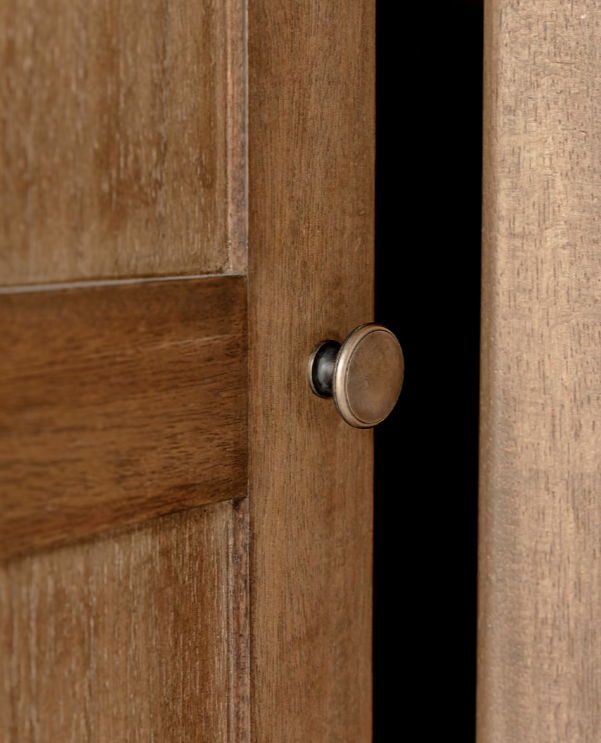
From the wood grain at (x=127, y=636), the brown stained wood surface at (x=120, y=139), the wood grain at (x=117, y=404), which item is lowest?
the wood grain at (x=127, y=636)

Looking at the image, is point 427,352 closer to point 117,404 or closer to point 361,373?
point 361,373

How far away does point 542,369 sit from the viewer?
0.52 m

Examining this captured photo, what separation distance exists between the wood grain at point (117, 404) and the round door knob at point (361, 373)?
54 mm

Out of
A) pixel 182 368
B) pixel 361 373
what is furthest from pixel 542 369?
pixel 182 368

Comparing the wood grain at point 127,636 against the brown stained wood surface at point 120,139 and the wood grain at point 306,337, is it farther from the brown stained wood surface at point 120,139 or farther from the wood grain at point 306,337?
the brown stained wood surface at point 120,139

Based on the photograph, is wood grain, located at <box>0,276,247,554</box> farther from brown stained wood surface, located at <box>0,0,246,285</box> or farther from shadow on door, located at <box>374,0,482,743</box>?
shadow on door, located at <box>374,0,482,743</box>

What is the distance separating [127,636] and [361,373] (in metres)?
0.18

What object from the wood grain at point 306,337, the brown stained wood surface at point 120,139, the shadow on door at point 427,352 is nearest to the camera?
the brown stained wood surface at point 120,139

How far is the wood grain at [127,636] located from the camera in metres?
0.38

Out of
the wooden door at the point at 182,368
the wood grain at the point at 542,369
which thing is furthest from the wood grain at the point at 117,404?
the wood grain at the point at 542,369

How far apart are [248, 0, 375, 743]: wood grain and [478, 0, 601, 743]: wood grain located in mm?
78

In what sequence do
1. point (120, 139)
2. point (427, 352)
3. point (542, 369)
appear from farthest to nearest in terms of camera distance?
point (427, 352) < point (542, 369) < point (120, 139)

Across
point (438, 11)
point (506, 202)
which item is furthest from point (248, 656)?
point (438, 11)

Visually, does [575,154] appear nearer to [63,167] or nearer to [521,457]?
[521,457]
